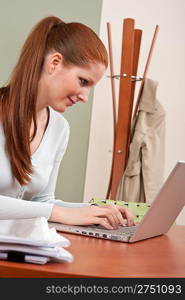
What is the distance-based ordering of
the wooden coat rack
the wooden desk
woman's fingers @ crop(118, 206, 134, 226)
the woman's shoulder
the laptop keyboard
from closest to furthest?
the wooden desk, the laptop keyboard, woman's fingers @ crop(118, 206, 134, 226), the woman's shoulder, the wooden coat rack

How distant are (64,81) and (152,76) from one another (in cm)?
213

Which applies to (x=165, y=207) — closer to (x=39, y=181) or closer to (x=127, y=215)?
(x=127, y=215)

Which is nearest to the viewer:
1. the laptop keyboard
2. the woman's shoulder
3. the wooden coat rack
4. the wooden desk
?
the wooden desk

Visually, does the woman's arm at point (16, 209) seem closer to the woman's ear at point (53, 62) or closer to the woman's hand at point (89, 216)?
the woman's hand at point (89, 216)

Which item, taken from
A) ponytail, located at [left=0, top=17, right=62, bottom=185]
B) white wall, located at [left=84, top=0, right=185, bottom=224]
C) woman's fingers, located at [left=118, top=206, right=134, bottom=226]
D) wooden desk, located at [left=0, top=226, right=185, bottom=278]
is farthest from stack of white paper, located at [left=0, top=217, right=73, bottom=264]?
white wall, located at [left=84, top=0, right=185, bottom=224]

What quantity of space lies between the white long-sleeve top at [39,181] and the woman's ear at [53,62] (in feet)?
0.86

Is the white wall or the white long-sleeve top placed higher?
the white wall

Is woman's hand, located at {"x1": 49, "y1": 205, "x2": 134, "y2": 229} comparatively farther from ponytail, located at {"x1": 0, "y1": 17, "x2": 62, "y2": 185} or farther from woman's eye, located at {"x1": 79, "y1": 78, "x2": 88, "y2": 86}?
woman's eye, located at {"x1": 79, "y1": 78, "x2": 88, "y2": 86}

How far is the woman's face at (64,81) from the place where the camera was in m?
1.76

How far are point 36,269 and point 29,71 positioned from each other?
1002 millimetres

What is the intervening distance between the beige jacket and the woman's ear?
5.20 ft

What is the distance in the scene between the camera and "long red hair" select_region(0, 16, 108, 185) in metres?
1.71

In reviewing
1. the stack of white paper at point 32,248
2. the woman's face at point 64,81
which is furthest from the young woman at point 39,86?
the stack of white paper at point 32,248

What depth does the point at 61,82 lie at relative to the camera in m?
1.79
